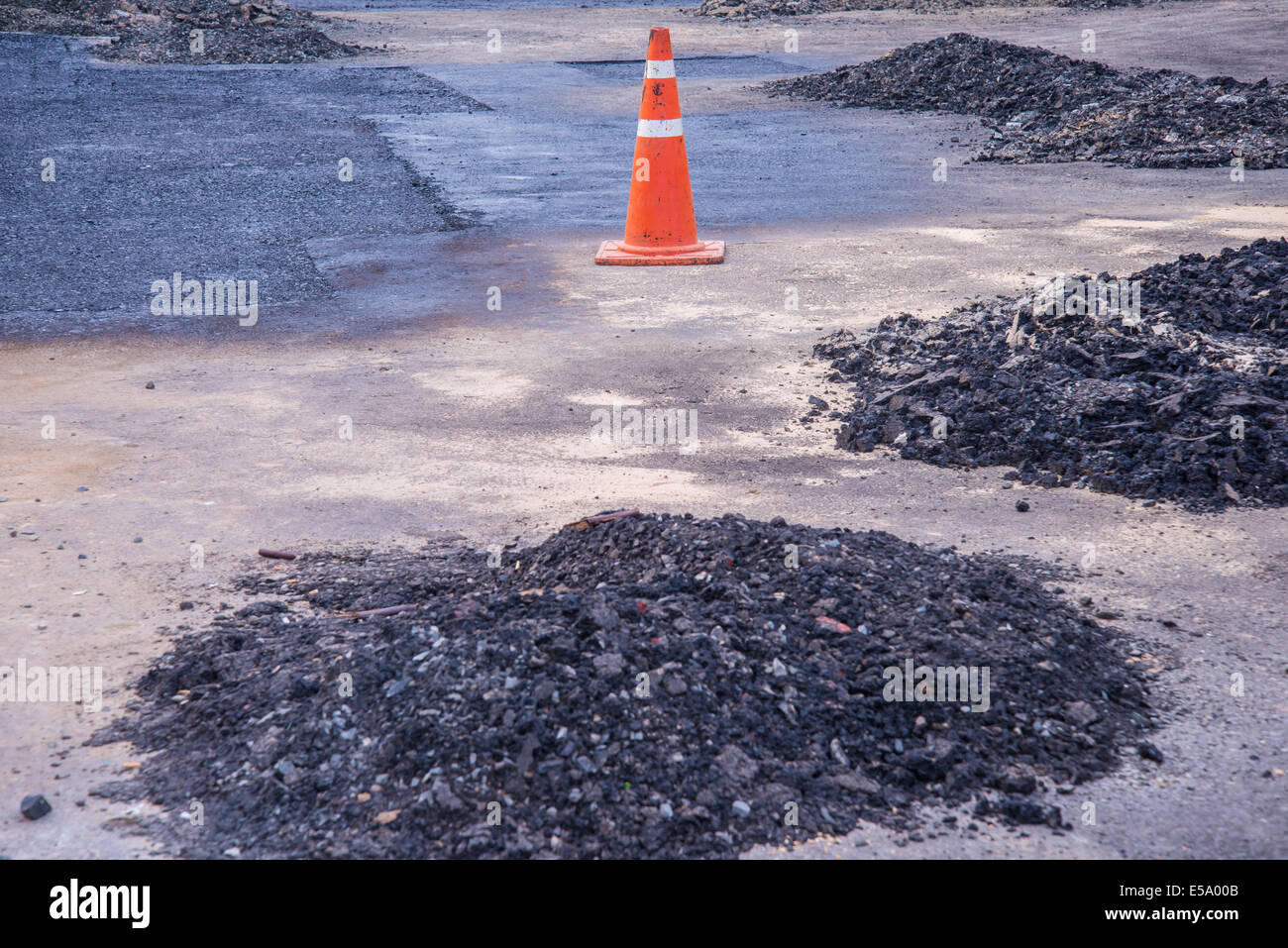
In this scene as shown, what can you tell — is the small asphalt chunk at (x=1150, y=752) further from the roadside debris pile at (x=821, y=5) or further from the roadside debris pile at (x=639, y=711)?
the roadside debris pile at (x=821, y=5)

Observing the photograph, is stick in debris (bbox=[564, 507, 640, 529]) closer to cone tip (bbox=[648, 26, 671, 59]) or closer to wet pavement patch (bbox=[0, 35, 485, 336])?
wet pavement patch (bbox=[0, 35, 485, 336])

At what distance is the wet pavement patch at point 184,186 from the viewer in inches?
283

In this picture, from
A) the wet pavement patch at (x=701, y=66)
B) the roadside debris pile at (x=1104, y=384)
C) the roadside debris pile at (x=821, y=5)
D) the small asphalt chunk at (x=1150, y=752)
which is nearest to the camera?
the small asphalt chunk at (x=1150, y=752)

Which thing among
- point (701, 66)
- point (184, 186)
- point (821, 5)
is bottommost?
point (184, 186)

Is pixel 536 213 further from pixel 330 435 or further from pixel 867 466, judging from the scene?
pixel 867 466

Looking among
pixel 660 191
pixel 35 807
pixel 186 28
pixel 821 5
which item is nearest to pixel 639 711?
pixel 35 807

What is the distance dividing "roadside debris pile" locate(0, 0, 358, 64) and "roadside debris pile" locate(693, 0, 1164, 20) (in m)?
8.02

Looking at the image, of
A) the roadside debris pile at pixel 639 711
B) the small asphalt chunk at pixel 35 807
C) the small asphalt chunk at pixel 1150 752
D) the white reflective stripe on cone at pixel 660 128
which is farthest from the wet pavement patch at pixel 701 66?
the small asphalt chunk at pixel 35 807

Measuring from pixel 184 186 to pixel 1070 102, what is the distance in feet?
28.3

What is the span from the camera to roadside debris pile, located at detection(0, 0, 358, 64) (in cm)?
1831

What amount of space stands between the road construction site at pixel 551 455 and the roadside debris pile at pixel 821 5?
12608 mm

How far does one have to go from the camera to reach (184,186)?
31.8 feet

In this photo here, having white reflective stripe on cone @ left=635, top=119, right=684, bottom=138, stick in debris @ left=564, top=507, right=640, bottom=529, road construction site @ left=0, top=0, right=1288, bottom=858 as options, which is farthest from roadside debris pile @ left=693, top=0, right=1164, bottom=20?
stick in debris @ left=564, top=507, right=640, bottom=529

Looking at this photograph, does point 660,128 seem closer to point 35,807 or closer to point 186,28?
point 35,807
